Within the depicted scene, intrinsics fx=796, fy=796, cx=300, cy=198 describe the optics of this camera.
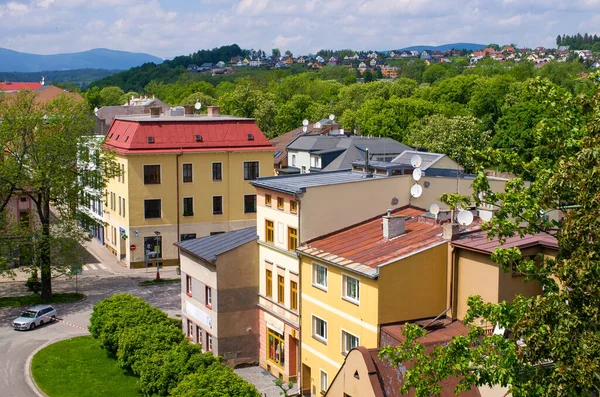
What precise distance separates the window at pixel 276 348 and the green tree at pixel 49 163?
17693mm

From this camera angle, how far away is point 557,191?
18109mm

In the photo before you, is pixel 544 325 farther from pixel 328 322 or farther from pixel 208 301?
pixel 208 301

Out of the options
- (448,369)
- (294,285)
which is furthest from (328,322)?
(448,369)

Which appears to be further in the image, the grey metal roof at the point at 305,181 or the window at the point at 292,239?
the grey metal roof at the point at 305,181

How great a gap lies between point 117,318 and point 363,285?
14.3 meters

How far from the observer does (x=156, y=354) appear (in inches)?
1291

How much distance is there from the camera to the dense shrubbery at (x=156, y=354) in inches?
1088

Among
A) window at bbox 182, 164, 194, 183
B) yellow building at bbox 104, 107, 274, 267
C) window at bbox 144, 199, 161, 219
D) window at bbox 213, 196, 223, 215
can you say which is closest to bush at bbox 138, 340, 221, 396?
yellow building at bbox 104, 107, 274, 267

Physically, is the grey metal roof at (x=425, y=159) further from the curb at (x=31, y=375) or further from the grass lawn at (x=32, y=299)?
the grass lawn at (x=32, y=299)

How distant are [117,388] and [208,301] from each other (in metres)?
6.19

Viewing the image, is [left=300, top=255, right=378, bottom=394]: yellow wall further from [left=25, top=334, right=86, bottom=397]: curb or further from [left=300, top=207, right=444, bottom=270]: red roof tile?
[left=25, top=334, right=86, bottom=397]: curb

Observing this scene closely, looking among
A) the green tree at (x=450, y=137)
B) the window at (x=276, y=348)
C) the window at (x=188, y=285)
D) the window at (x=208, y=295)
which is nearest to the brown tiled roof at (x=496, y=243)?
the window at (x=276, y=348)

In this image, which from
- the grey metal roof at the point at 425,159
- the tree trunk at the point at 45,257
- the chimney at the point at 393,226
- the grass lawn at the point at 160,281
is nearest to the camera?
the chimney at the point at 393,226

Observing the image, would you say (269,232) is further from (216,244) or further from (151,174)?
(151,174)
